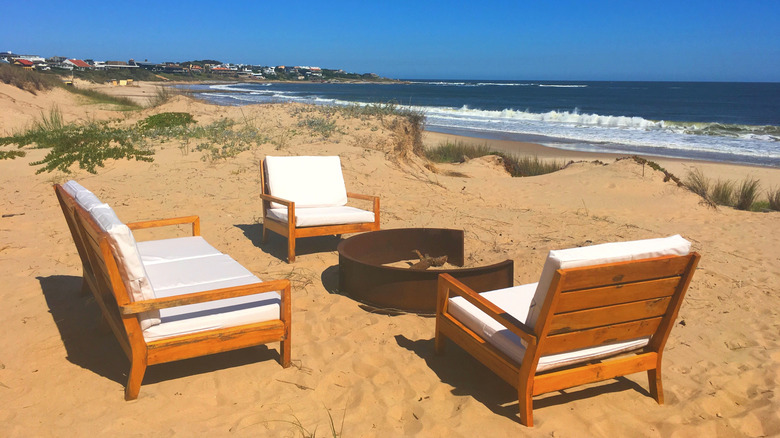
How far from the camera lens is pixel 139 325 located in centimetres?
294

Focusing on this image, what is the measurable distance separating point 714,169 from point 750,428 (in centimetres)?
1411

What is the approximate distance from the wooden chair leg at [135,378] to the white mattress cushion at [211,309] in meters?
0.13

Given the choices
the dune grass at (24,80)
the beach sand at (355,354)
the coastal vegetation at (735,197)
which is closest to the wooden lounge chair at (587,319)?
the beach sand at (355,354)

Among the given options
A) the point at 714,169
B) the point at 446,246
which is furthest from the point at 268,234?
the point at 714,169

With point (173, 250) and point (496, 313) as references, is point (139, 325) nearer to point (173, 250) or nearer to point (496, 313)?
point (173, 250)

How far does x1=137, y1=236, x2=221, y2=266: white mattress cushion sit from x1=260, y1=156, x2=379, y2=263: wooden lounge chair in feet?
3.77

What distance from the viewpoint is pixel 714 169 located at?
49.3ft

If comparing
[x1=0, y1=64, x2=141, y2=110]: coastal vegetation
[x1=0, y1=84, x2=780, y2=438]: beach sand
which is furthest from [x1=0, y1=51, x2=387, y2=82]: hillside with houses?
[x1=0, y1=84, x2=780, y2=438]: beach sand

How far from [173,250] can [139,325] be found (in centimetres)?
145

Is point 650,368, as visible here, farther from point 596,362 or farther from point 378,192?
point 378,192

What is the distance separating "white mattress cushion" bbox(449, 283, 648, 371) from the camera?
2.94m

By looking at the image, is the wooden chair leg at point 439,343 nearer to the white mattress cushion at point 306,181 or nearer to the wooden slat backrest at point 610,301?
the wooden slat backrest at point 610,301

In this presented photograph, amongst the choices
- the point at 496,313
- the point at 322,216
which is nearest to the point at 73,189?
the point at 322,216

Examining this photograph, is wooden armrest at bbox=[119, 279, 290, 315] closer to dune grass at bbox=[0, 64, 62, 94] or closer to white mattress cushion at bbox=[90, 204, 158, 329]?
white mattress cushion at bbox=[90, 204, 158, 329]
